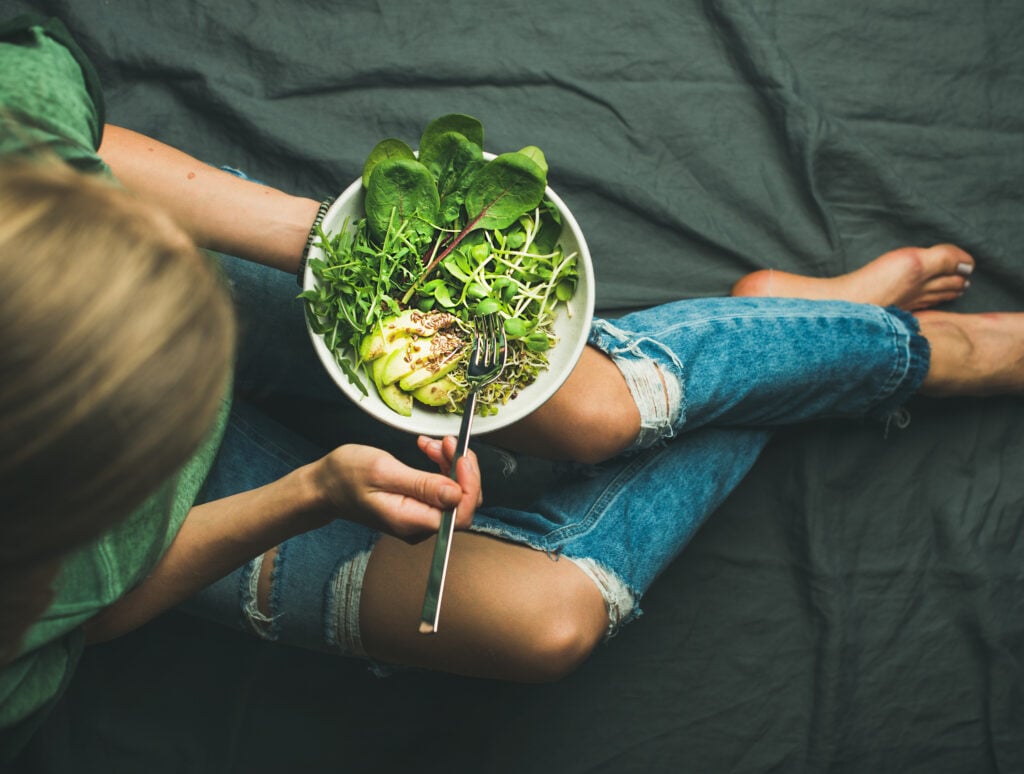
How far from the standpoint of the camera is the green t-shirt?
2.28 ft

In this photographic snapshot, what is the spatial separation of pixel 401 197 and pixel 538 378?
0.73 feet

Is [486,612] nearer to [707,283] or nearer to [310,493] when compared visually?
[310,493]

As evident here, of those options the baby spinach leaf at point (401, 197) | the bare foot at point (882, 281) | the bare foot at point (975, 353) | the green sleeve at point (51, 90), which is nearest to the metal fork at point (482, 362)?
the baby spinach leaf at point (401, 197)

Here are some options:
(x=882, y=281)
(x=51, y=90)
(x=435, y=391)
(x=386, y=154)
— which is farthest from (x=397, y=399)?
(x=882, y=281)

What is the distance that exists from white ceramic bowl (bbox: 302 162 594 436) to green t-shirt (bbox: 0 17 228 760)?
0.61 ft

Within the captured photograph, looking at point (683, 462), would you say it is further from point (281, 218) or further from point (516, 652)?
point (281, 218)

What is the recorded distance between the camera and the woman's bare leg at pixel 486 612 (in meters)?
0.87

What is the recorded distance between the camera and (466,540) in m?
0.92

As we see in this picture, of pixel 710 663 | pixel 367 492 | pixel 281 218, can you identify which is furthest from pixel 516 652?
pixel 281 218

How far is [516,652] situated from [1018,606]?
2.44 feet

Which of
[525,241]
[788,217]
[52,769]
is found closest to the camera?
[525,241]

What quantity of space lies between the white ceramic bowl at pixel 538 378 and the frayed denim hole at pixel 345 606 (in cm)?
21

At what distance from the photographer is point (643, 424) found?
95cm

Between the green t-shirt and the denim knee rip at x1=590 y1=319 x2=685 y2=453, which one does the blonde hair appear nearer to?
the green t-shirt
